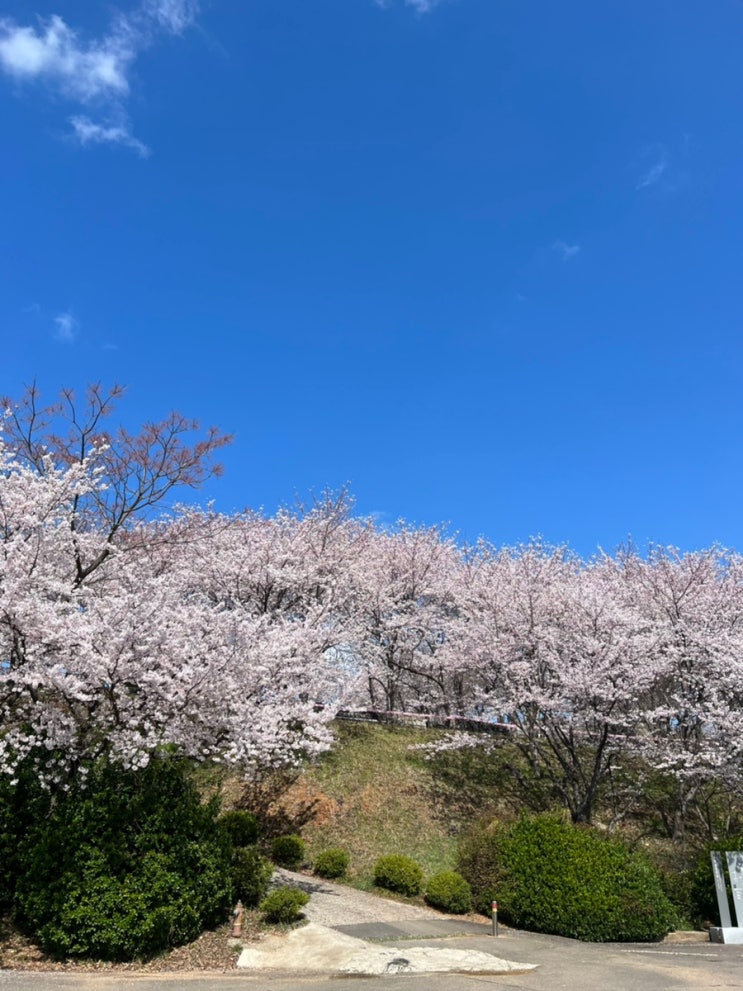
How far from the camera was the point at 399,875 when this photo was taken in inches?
534

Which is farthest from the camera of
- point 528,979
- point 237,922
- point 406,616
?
point 406,616

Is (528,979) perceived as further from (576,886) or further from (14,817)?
(14,817)

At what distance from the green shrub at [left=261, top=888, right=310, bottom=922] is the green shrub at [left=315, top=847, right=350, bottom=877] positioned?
348 centimetres

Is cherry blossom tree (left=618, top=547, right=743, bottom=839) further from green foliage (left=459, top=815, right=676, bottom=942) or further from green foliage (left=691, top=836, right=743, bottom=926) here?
green foliage (left=459, top=815, right=676, bottom=942)

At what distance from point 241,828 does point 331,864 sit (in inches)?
84.1

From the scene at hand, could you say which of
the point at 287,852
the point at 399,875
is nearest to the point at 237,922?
the point at 287,852

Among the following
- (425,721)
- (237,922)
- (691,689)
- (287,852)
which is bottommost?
(237,922)

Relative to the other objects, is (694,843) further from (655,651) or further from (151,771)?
(151,771)

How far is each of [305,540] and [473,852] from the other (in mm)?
11852

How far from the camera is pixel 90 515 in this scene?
15.5 meters

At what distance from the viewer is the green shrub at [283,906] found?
1056 centimetres

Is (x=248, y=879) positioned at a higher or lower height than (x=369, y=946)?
higher

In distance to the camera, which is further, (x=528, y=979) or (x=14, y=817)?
(x=14, y=817)

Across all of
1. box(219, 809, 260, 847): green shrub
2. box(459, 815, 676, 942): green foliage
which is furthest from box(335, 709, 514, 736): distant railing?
box(459, 815, 676, 942): green foliage
